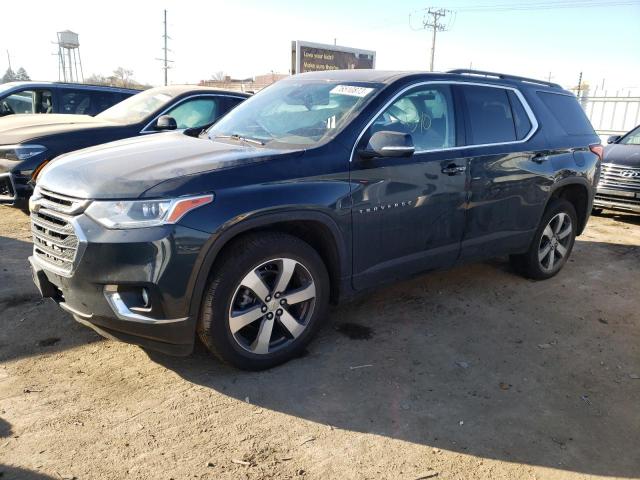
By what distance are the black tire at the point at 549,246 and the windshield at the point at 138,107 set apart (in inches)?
187

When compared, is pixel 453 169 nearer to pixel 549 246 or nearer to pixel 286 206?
pixel 286 206

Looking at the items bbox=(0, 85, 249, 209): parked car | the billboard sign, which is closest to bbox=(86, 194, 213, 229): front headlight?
bbox=(0, 85, 249, 209): parked car

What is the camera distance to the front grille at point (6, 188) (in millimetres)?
5406

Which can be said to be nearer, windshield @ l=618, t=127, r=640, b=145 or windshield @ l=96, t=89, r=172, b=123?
windshield @ l=96, t=89, r=172, b=123

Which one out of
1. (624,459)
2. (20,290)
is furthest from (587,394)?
(20,290)

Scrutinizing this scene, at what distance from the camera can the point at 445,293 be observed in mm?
4555

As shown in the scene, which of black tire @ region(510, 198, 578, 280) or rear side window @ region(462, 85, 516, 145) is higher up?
rear side window @ region(462, 85, 516, 145)

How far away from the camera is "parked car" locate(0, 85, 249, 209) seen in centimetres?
542

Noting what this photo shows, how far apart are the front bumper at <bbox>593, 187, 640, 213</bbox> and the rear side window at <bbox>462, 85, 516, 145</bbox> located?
176 inches

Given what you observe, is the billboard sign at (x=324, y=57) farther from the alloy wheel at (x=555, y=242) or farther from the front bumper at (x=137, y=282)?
the front bumper at (x=137, y=282)

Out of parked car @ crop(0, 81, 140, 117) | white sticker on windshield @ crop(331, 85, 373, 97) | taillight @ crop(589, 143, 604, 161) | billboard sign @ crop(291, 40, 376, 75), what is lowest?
taillight @ crop(589, 143, 604, 161)

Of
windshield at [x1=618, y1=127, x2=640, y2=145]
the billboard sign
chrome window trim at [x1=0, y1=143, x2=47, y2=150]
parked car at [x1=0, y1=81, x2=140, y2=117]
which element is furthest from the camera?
the billboard sign

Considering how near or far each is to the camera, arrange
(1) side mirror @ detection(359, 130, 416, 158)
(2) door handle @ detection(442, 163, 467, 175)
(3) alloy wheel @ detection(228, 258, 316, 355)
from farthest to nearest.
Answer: (2) door handle @ detection(442, 163, 467, 175) < (1) side mirror @ detection(359, 130, 416, 158) < (3) alloy wheel @ detection(228, 258, 316, 355)

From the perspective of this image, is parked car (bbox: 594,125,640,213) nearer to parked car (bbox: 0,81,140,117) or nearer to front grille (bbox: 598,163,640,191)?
front grille (bbox: 598,163,640,191)
